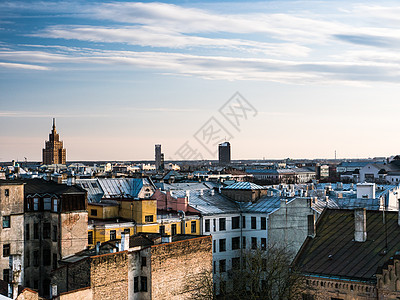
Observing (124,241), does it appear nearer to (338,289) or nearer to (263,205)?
(338,289)

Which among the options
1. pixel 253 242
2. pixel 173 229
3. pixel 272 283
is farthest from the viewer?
pixel 253 242

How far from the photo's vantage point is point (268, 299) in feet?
124

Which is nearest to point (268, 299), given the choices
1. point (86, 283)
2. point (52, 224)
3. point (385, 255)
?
point (385, 255)

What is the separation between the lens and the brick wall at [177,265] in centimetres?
4200

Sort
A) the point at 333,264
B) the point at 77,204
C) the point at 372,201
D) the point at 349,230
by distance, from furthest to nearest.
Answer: the point at 372,201
the point at 77,204
the point at 349,230
the point at 333,264

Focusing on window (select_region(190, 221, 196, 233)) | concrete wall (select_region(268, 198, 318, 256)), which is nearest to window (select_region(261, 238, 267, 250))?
concrete wall (select_region(268, 198, 318, 256))

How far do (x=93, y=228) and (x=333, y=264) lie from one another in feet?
66.8

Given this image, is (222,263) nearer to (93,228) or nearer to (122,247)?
(93,228)

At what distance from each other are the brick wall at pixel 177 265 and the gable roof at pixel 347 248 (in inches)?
297

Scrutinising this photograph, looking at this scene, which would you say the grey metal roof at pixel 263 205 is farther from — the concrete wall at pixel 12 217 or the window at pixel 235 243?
the concrete wall at pixel 12 217

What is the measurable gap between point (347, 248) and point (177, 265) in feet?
40.9

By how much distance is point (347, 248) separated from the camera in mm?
41938

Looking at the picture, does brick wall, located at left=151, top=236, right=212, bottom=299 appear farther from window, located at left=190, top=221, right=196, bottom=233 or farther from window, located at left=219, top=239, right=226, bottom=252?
window, located at left=219, top=239, right=226, bottom=252

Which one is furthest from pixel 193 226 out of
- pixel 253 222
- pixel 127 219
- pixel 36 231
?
pixel 36 231
